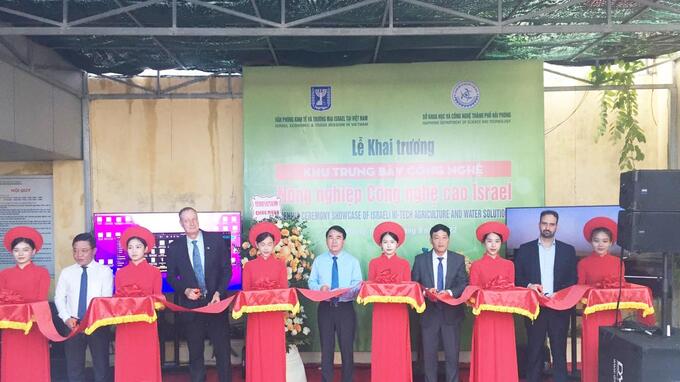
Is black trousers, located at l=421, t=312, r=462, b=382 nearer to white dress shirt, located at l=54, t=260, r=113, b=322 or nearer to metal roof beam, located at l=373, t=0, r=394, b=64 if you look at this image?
metal roof beam, located at l=373, t=0, r=394, b=64

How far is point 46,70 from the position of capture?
5578 millimetres

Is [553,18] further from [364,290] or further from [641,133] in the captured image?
[364,290]

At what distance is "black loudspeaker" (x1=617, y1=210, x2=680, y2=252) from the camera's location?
3.90 m

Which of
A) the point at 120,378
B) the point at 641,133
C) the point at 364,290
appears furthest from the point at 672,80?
the point at 120,378

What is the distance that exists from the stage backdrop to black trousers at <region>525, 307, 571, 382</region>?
1.18 meters

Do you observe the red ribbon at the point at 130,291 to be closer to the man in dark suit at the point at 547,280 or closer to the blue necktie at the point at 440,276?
the blue necktie at the point at 440,276

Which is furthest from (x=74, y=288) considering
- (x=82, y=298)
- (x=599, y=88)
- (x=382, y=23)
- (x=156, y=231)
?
(x=599, y=88)

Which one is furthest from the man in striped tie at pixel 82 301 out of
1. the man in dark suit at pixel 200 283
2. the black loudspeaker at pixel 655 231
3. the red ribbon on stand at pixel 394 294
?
the black loudspeaker at pixel 655 231

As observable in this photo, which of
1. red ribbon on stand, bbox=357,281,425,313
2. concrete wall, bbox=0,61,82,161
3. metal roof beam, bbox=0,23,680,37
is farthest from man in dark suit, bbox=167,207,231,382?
concrete wall, bbox=0,61,82,161

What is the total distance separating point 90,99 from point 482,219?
4.39 metres

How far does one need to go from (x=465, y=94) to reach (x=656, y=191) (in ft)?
7.98

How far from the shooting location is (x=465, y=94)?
5965 mm

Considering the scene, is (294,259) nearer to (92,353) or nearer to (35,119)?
(92,353)

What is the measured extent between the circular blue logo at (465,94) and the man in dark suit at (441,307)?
1716 millimetres
